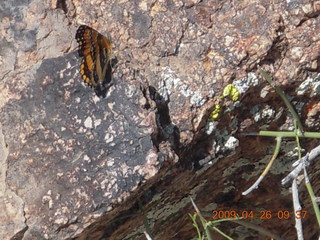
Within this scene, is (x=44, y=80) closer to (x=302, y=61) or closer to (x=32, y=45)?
(x=32, y=45)

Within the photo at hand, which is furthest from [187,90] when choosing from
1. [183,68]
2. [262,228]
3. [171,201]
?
[262,228]

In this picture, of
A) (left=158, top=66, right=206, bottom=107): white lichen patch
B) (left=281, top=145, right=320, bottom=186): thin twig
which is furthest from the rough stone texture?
(left=281, top=145, right=320, bottom=186): thin twig

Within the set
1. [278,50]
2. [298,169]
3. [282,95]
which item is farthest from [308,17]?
[298,169]

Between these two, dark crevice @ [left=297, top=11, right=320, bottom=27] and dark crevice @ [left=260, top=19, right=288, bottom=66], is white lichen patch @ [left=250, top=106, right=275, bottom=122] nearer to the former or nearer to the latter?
dark crevice @ [left=260, top=19, right=288, bottom=66]

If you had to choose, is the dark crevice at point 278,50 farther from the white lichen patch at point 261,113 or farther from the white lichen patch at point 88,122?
the white lichen patch at point 88,122

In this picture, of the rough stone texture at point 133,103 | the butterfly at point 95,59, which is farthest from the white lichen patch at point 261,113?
the butterfly at point 95,59

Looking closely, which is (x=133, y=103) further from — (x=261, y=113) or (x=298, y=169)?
(x=298, y=169)
